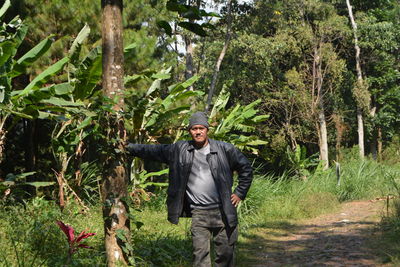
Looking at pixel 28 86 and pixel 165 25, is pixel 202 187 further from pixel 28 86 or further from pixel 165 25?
pixel 28 86

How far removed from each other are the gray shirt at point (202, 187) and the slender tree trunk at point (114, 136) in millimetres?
742

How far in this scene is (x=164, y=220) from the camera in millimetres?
10281

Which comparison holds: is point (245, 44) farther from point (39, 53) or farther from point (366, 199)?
A: point (39, 53)

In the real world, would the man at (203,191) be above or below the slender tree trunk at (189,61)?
below

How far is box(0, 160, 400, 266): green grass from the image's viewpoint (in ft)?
21.1

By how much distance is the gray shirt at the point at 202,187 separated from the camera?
4.94 meters

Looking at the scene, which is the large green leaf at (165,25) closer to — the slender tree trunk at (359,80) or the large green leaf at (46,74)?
the large green leaf at (46,74)

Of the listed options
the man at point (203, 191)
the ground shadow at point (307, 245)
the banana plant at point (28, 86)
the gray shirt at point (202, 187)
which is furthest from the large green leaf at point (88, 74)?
the ground shadow at point (307, 245)

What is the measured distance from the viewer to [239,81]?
26.5 m

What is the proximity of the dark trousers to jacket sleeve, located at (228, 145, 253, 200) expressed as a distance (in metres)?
0.30

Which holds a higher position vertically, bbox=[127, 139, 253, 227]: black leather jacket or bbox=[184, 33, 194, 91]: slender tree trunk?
bbox=[184, 33, 194, 91]: slender tree trunk

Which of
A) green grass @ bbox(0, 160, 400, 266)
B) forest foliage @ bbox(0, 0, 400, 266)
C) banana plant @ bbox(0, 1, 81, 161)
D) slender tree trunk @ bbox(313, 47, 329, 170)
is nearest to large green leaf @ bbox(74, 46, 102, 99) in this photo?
forest foliage @ bbox(0, 0, 400, 266)

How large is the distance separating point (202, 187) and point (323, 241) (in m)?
4.46

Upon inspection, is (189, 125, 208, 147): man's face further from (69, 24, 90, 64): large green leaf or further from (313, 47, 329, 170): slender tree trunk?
(313, 47, 329, 170): slender tree trunk
